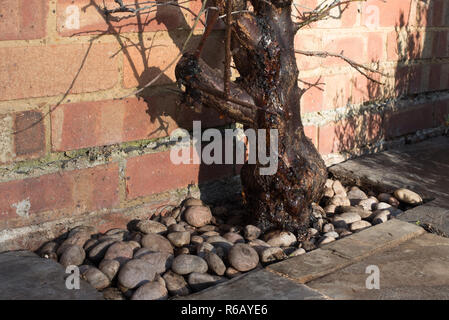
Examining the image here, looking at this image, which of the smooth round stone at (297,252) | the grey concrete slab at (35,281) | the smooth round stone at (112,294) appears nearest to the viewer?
the grey concrete slab at (35,281)

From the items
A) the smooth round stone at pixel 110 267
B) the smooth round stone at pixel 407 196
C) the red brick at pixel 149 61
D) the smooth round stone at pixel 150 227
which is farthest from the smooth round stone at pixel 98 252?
the smooth round stone at pixel 407 196

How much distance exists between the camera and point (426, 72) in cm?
373

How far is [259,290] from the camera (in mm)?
1646

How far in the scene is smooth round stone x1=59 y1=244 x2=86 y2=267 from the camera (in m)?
1.88

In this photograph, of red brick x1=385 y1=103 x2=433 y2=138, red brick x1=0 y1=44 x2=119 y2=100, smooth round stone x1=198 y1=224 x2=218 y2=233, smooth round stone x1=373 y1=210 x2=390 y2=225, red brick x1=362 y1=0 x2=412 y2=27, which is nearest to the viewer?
red brick x1=0 y1=44 x2=119 y2=100

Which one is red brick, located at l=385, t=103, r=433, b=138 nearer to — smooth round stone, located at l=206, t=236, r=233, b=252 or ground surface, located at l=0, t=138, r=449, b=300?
ground surface, located at l=0, t=138, r=449, b=300

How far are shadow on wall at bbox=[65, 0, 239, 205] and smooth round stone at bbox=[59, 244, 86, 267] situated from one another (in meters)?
0.60

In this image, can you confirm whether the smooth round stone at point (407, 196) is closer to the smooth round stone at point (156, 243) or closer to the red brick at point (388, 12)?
the red brick at point (388, 12)

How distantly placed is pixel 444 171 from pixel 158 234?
1706mm

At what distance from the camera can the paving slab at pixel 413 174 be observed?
2.39 metres

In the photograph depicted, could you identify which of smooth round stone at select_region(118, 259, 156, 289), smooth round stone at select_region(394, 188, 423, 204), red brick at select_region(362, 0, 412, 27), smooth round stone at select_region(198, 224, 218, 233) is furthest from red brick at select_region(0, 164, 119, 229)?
red brick at select_region(362, 0, 412, 27)

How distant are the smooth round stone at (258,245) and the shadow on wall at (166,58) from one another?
1.68 feet

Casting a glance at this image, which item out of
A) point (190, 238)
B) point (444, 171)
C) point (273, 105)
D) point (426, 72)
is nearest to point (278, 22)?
point (273, 105)

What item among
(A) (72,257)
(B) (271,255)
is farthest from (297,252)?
(A) (72,257)
